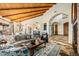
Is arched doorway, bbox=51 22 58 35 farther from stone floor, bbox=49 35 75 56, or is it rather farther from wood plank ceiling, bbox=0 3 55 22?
wood plank ceiling, bbox=0 3 55 22

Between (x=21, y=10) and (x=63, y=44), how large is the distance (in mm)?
726

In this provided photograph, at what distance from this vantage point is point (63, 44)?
1960 millimetres

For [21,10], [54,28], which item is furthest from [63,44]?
[21,10]

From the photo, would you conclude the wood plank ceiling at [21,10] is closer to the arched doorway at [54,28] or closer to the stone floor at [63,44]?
the arched doorway at [54,28]

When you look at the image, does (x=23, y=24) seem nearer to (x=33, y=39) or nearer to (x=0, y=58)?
(x=33, y=39)

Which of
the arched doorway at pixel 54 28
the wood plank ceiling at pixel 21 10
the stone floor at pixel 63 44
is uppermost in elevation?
the wood plank ceiling at pixel 21 10

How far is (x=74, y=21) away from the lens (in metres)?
1.92

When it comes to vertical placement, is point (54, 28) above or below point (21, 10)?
below

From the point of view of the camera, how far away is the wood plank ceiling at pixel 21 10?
1.94 metres

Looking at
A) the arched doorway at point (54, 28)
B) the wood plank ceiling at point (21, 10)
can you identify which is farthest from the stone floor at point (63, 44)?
the wood plank ceiling at point (21, 10)

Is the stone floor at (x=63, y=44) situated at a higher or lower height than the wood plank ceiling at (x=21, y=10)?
lower

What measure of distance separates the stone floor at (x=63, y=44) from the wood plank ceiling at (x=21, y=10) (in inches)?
14.9

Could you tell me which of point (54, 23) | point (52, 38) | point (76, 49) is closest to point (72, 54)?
point (76, 49)

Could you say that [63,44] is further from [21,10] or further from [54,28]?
[21,10]
